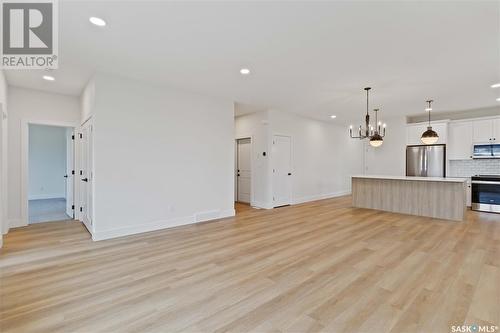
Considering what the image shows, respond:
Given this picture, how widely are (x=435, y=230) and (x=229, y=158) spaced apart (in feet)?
14.9

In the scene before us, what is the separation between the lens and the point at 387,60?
3643 mm

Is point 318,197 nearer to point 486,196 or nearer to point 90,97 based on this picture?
point 486,196

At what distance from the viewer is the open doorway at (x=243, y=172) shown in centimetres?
773

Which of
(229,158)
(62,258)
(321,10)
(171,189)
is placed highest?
(321,10)

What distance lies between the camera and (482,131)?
22.0ft

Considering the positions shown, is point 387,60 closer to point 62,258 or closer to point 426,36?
point 426,36

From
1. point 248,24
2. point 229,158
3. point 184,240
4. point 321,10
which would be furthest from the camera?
point 229,158

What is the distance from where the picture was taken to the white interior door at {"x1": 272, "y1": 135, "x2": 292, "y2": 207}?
715cm

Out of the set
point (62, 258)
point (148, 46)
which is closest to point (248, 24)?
point (148, 46)

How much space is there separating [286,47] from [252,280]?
9.84 feet

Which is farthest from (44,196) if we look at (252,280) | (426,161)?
(426,161)

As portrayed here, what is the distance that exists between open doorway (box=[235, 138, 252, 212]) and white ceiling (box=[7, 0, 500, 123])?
8.84ft

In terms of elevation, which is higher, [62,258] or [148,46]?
[148,46]

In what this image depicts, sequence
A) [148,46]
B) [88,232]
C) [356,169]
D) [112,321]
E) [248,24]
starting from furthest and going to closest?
1. [356,169]
2. [88,232]
3. [148,46]
4. [248,24]
5. [112,321]
